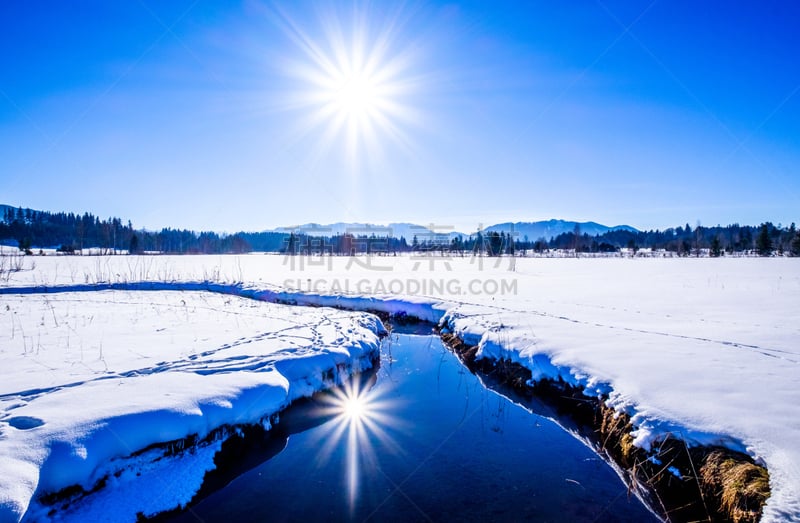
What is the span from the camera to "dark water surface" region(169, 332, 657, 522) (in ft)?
14.4

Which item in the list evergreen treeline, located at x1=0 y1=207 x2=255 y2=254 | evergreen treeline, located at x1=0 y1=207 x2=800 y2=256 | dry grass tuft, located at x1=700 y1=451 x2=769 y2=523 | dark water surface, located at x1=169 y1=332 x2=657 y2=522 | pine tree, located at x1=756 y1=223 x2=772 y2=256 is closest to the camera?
dry grass tuft, located at x1=700 y1=451 x2=769 y2=523

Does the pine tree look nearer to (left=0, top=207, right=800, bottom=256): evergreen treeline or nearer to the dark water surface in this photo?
(left=0, top=207, right=800, bottom=256): evergreen treeline

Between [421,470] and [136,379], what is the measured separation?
4628 millimetres

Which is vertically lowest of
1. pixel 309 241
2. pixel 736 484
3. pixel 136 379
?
pixel 736 484

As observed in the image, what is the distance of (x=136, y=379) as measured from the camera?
5.78 meters

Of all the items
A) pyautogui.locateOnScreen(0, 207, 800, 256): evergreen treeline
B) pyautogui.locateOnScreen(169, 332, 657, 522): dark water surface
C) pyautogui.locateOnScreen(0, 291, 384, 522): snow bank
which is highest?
pyautogui.locateOnScreen(0, 207, 800, 256): evergreen treeline

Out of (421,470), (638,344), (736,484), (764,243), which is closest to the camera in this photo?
(736,484)

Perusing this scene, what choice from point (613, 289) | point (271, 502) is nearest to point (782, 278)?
point (613, 289)

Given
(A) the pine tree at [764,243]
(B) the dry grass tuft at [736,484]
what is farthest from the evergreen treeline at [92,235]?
(A) the pine tree at [764,243]

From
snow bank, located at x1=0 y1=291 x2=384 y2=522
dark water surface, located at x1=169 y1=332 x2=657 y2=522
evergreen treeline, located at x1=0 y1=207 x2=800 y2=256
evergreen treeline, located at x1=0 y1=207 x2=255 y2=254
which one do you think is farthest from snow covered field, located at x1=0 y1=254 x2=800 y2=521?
evergreen treeline, located at x1=0 y1=207 x2=255 y2=254

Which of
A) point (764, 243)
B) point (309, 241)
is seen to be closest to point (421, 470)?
point (309, 241)

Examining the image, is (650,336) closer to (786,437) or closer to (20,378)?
(786,437)

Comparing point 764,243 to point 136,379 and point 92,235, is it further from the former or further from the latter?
point 92,235

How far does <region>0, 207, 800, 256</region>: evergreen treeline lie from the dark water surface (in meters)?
62.1
